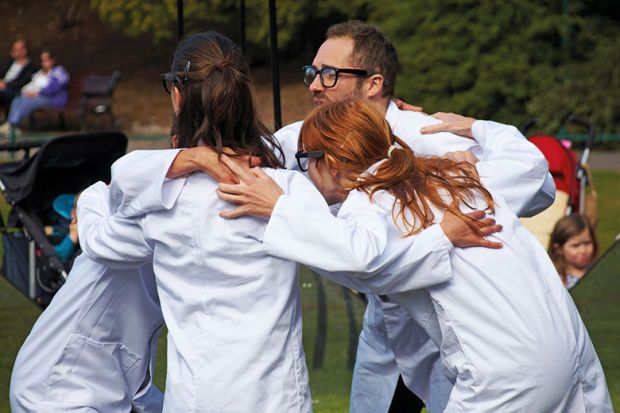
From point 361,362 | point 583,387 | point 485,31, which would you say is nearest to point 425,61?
point 485,31

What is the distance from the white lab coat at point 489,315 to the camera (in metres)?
3.25

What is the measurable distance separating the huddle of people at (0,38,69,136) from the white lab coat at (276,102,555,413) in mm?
12741

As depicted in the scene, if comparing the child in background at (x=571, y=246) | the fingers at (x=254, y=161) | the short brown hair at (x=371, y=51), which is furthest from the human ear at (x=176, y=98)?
the child in background at (x=571, y=246)

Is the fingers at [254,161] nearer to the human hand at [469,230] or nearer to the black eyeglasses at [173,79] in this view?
the black eyeglasses at [173,79]

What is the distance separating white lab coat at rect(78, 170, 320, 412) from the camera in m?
3.33

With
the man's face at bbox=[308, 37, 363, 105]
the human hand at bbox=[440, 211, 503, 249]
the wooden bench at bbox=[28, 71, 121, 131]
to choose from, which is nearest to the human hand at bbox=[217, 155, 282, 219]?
the human hand at bbox=[440, 211, 503, 249]

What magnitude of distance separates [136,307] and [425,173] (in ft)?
3.17

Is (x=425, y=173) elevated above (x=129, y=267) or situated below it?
above

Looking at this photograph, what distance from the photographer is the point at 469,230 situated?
3.31 meters

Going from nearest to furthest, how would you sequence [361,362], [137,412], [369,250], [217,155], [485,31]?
[369,250] → [217,155] → [137,412] → [361,362] → [485,31]

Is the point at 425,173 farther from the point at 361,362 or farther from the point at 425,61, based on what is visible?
the point at 425,61

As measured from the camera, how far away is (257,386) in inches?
131

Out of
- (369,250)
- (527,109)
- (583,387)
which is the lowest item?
(527,109)

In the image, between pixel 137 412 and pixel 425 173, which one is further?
pixel 137 412
